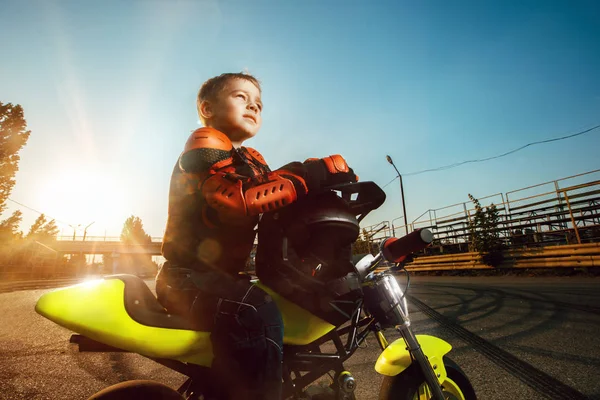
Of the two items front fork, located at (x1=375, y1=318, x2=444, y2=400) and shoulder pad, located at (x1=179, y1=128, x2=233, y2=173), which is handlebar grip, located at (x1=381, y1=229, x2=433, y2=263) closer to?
front fork, located at (x1=375, y1=318, x2=444, y2=400)

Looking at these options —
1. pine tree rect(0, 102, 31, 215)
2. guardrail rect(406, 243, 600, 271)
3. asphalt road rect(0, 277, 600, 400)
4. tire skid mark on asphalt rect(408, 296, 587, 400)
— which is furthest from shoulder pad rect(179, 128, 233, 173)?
pine tree rect(0, 102, 31, 215)

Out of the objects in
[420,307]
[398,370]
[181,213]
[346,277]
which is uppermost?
[181,213]

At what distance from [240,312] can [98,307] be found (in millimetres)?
583

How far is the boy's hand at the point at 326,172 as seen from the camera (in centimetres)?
118

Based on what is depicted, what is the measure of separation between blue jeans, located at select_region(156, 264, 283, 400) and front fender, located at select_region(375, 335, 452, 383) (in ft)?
2.21

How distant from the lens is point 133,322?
1.17 meters

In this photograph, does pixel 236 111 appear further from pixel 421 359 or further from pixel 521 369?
pixel 521 369

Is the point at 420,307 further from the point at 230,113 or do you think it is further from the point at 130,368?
the point at 230,113

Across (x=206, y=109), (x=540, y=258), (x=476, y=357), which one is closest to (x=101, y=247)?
(x=540, y=258)

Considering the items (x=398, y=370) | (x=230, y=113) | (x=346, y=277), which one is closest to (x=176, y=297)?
(x=346, y=277)

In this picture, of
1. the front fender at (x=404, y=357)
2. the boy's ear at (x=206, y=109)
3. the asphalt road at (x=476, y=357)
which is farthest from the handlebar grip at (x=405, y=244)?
the asphalt road at (x=476, y=357)

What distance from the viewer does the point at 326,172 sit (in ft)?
3.93

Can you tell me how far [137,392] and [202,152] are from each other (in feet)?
3.54

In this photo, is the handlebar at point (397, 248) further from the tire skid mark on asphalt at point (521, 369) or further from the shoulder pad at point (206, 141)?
the tire skid mark on asphalt at point (521, 369)
